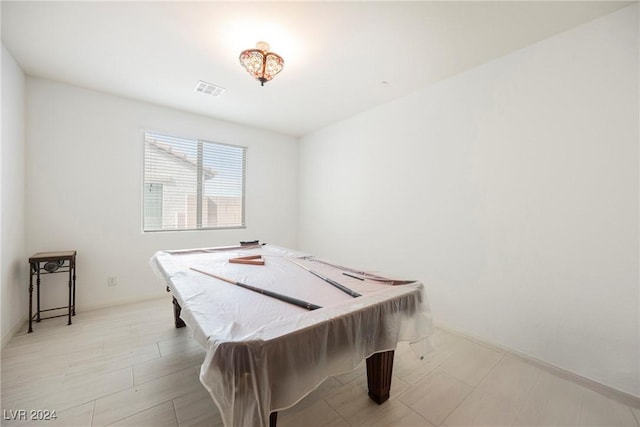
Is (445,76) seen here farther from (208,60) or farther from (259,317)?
(259,317)

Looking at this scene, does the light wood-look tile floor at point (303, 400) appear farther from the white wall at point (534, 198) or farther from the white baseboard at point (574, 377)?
the white wall at point (534, 198)

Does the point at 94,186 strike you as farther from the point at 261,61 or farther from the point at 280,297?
the point at 280,297

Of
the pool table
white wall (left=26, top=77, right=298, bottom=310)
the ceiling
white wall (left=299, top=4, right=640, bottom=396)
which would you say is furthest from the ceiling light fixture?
white wall (left=26, top=77, right=298, bottom=310)

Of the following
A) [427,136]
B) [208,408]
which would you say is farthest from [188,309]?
[427,136]

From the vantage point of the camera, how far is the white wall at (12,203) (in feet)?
7.13

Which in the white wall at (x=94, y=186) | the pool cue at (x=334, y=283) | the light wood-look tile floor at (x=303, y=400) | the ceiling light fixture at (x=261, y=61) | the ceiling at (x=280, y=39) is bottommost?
the light wood-look tile floor at (x=303, y=400)

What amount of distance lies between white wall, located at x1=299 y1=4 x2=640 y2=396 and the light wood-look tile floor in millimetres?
359

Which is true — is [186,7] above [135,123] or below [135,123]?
above

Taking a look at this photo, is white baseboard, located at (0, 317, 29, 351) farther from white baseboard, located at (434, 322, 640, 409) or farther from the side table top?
white baseboard, located at (434, 322, 640, 409)

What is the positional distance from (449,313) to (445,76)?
8.30 ft

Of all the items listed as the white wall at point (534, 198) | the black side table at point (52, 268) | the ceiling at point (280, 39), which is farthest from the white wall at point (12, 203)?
→ the white wall at point (534, 198)

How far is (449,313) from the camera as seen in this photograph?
8.70ft

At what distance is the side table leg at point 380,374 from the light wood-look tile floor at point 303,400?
0.06 metres

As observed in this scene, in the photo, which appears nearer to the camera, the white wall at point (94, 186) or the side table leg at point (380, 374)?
the side table leg at point (380, 374)
